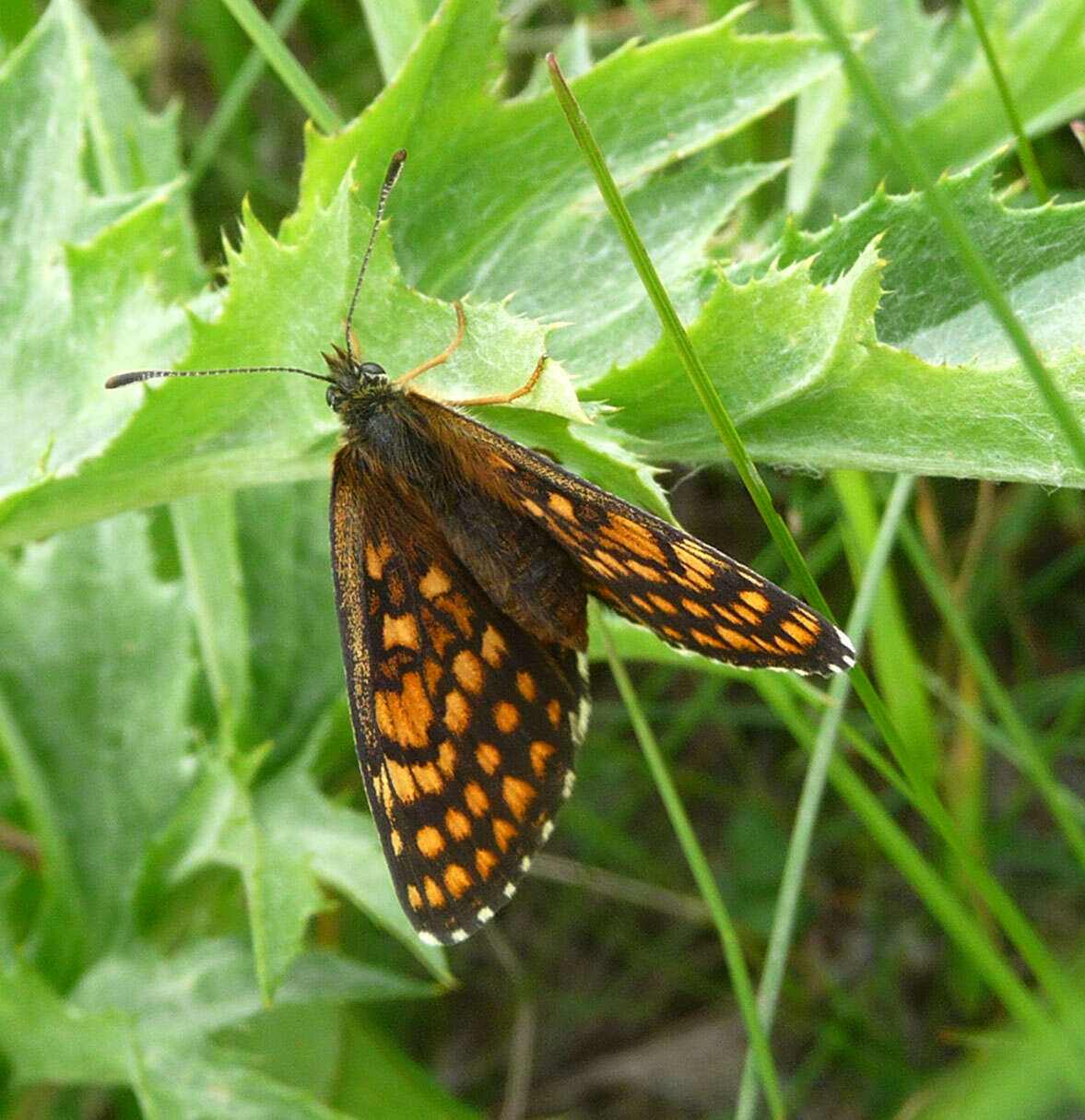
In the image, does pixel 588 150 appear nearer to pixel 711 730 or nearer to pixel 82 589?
pixel 82 589

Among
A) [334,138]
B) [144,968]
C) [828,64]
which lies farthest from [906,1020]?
[334,138]

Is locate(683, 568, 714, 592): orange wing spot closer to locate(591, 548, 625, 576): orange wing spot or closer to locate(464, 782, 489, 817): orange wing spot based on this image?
locate(591, 548, 625, 576): orange wing spot

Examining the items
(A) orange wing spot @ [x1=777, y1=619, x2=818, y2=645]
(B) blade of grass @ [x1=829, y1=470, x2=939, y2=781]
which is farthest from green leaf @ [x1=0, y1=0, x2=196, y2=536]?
(B) blade of grass @ [x1=829, y1=470, x2=939, y2=781]

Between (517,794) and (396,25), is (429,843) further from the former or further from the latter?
(396,25)

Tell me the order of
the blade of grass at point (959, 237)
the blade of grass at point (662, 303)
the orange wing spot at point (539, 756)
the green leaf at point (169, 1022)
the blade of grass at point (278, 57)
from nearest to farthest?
the blade of grass at point (959, 237)
the blade of grass at point (662, 303)
the orange wing spot at point (539, 756)
the blade of grass at point (278, 57)
the green leaf at point (169, 1022)

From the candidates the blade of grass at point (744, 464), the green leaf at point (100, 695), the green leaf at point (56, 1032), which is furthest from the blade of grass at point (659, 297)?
the green leaf at point (56, 1032)

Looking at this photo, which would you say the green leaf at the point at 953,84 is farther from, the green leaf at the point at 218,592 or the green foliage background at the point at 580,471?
the green leaf at the point at 218,592
